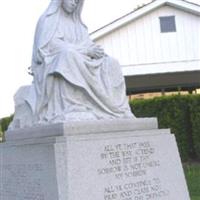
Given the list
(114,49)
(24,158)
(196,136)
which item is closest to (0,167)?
(24,158)

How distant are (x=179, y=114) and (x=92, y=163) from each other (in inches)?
360

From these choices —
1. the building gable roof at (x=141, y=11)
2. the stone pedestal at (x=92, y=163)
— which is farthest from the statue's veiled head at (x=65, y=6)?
the building gable roof at (x=141, y=11)

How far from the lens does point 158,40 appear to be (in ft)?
63.9

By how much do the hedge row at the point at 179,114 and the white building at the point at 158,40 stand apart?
14.4ft

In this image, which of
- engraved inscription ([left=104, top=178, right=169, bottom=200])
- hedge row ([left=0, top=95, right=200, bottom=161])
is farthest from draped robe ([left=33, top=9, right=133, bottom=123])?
hedge row ([left=0, top=95, right=200, bottom=161])

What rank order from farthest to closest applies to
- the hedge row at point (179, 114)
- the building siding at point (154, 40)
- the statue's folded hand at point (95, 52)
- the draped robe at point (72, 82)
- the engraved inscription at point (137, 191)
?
the building siding at point (154, 40) < the hedge row at point (179, 114) < the statue's folded hand at point (95, 52) < the draped robe at point (72, 82) < the engraved inscription at point (137, 191)

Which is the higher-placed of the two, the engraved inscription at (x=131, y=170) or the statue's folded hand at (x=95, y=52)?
the statue's folded hand at (x=95, y=52)

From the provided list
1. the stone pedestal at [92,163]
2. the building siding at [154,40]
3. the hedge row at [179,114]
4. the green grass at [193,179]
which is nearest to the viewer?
the stone pedestal at [92,163]

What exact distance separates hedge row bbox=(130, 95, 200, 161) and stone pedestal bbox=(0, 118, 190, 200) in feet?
26.6

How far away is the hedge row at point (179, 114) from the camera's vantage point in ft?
47.9

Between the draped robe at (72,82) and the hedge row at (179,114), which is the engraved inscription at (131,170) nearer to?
the draped robe at (72,82)

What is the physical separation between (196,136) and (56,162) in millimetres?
9200

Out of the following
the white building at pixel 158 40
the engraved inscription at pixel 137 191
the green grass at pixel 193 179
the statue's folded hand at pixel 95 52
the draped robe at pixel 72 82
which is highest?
the white building at pixel 158 40

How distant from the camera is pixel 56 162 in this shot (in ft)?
18.5
